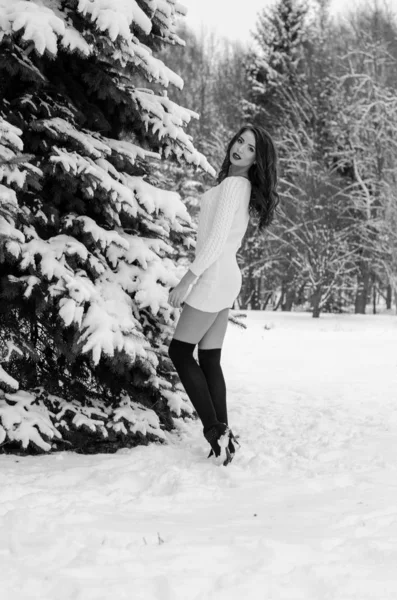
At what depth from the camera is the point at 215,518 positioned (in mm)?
2553

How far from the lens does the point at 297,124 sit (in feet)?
83.9

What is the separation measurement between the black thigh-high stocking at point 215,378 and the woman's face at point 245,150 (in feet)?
3.65

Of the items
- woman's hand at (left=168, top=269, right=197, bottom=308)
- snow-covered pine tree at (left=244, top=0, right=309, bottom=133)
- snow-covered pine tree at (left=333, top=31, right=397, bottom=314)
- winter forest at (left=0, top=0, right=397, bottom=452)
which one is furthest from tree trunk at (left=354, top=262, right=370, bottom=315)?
woman's hand at (left=168, top=269, right=197, bottom=308)

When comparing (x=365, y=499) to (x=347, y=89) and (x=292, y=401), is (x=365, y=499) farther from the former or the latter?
(x=347, y=89)

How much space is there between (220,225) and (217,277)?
292 mm

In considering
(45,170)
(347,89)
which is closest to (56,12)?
(45,170)

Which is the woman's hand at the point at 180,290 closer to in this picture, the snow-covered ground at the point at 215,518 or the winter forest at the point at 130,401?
the winter forest at the point at 130,401

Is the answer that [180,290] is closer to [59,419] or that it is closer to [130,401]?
[130,401]

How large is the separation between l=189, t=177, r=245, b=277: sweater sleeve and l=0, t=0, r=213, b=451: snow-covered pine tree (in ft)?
1.78

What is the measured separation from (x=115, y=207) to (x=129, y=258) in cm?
33

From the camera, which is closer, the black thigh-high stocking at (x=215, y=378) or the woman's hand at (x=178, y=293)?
the woman's hand at (x=178, y=293)

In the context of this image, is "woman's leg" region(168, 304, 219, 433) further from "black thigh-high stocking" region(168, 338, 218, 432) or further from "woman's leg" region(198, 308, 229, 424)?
"woman's leg" region(198, 308, 229, 424)

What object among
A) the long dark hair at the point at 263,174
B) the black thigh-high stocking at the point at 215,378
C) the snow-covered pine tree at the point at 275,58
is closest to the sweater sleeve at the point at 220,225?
the long dark hair at the point at 263,174

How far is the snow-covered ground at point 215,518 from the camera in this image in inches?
75.3
